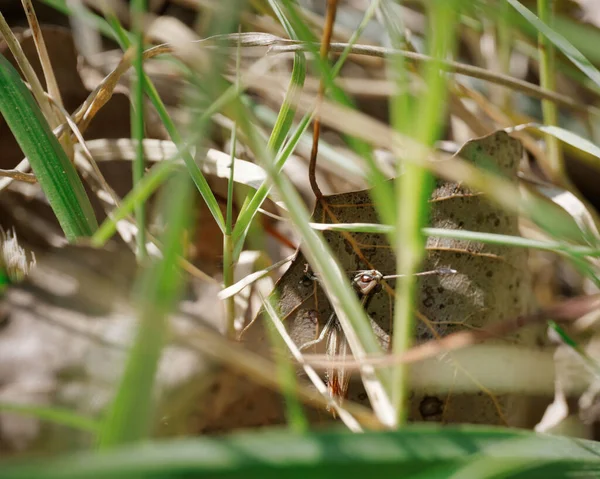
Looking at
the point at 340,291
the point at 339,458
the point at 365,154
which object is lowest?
the point at 339,458

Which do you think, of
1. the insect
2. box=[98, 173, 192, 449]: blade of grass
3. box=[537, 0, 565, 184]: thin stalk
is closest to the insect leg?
the insect

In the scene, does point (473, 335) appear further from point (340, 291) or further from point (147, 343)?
point (147, 343)

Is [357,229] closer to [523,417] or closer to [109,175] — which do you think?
[523,417]

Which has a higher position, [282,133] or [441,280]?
[282,133]

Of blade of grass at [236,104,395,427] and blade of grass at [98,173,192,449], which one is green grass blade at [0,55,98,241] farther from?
blade of grass at [98,173,192,449]

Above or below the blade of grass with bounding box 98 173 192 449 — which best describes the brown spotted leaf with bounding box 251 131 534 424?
above

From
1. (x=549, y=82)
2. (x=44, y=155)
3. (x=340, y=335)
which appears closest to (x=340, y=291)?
(x=340, y=335)
